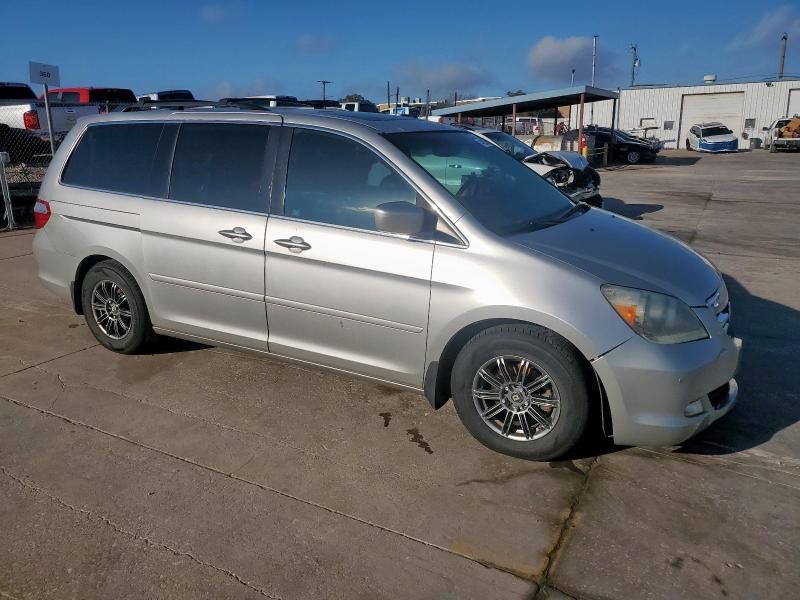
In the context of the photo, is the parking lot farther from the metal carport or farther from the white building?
the white building

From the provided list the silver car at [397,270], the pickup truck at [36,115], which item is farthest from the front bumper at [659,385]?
the pickup truck at [36,115]

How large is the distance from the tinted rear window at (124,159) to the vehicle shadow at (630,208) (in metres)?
9.71

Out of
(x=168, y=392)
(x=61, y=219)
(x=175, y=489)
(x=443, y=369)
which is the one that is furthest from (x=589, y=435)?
(x=61, y=219)

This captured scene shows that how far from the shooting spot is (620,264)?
334 cm

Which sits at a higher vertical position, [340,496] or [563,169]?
[563,169]

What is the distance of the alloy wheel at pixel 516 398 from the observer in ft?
10.6

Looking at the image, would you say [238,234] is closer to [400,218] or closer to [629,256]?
[400,218]

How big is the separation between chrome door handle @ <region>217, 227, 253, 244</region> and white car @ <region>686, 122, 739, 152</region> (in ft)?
124

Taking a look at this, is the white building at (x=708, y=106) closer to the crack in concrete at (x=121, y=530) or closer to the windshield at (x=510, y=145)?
the windshield at (x=510, y=145)

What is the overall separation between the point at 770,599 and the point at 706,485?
790 millimetres

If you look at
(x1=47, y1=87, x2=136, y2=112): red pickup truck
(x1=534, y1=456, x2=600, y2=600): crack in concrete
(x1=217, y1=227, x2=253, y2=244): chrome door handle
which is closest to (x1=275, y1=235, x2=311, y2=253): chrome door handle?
(x1=217, y1=227, x2=253, y2=244): chrome door handle

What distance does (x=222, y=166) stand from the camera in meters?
4.16

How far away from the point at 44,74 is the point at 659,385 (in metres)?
10.7

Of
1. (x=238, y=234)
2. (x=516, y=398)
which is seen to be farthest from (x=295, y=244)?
(x=516, y=398)
